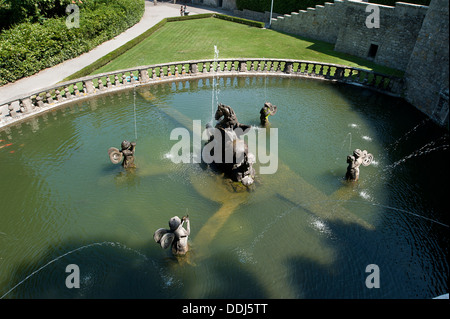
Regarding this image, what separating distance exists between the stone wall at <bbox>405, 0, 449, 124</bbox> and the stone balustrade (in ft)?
4.97

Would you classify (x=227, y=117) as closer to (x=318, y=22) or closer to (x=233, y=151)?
(x=233, y=151)

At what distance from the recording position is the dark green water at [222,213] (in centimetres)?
1050

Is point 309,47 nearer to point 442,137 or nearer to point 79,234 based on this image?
point 442,137

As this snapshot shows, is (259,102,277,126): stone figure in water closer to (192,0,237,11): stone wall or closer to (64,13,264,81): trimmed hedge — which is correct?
(64,13,264,81): trimmed hedge

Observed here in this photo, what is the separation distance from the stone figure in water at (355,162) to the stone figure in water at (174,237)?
8.54 meters

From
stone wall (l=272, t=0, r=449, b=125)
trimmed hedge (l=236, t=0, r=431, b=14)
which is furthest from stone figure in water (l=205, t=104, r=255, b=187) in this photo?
trimmed hedge (l=236, t=0, r=431, b=14)

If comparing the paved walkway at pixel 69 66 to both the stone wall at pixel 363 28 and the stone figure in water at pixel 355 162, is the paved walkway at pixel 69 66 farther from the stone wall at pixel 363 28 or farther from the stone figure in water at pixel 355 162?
the stone wall at pixel 363 28

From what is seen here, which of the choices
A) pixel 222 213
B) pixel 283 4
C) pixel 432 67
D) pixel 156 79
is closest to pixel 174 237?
pixel 222 213

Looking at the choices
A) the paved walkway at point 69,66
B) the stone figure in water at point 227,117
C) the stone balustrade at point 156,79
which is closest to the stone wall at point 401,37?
the stone balustrade at point 156,79

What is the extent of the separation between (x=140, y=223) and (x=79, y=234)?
2308 millimetres

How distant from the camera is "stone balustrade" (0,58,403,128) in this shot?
20375 millimetres

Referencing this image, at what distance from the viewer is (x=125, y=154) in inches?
602

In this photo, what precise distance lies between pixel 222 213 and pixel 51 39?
2496 cm
